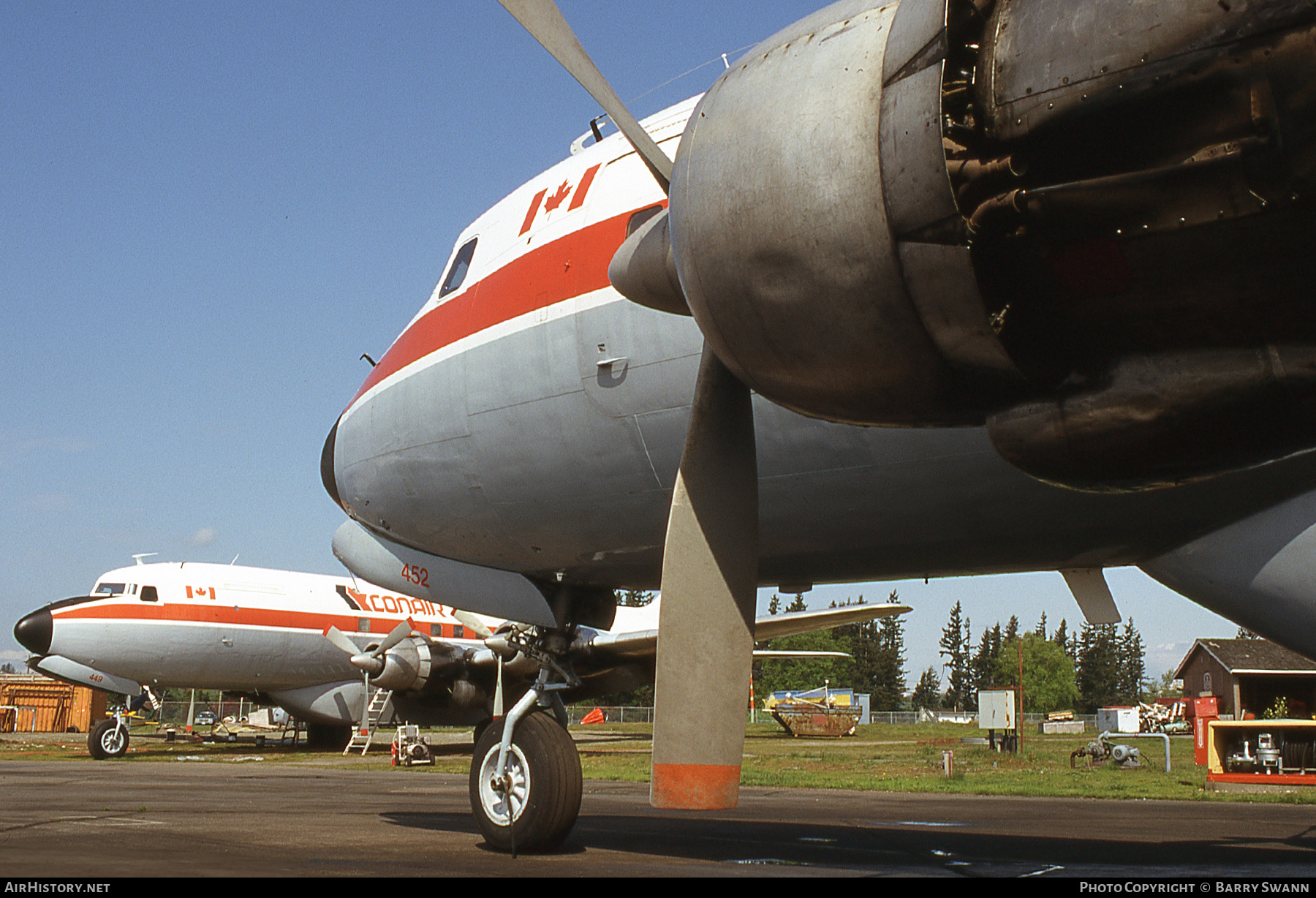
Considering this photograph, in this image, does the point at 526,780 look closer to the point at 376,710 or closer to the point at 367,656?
the point at 367,656

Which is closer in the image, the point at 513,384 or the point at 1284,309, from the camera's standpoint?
the point at 1284,309

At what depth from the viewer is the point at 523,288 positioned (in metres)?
7.41

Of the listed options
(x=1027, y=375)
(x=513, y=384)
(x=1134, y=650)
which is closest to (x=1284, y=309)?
(x=1027, y=375)

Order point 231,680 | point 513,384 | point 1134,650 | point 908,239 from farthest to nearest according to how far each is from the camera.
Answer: point 1134,650, point 231,680, point 513,384, point 908,239

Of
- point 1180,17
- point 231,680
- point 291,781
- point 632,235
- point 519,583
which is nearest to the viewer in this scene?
point 1180,17

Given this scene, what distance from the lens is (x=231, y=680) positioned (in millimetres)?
29516

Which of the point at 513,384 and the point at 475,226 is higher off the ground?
the point at 475,226

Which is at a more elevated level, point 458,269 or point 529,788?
point 458,269

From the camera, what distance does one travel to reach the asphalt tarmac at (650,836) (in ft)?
21.5

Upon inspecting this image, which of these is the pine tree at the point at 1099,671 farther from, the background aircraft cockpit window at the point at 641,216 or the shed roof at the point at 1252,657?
the background aircraft cockpit window at the point at 641,216

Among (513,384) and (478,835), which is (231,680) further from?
(513,384)

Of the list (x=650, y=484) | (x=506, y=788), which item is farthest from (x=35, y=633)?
(x=650, y=484)

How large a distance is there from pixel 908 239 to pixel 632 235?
219 cm

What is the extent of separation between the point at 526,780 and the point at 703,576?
274cm
